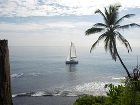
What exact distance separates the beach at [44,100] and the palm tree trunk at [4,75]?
192 ft

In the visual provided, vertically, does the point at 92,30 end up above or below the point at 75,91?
above

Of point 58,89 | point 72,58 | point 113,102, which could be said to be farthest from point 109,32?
point 72,58

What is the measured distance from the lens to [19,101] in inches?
2606

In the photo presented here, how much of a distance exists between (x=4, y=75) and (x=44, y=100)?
63.0 metres

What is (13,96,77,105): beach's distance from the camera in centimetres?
6450

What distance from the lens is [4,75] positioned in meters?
5.46

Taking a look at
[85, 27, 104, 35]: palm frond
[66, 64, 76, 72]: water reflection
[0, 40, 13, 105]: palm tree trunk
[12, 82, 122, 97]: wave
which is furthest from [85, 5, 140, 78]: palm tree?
[66, 64, 76, 72]: water reflection

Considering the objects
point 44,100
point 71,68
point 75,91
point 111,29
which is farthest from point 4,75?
point 71,68

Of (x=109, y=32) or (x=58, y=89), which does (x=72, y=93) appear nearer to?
(x=58, y=89)

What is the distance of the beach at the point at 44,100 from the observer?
212 feet

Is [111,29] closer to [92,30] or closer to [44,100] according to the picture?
[92,30]

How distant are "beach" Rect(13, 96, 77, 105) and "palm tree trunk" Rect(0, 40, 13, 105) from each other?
58.5 metres

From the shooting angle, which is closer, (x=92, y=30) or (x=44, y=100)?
(x=92, y=30)

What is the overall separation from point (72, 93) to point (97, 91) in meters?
7.20
